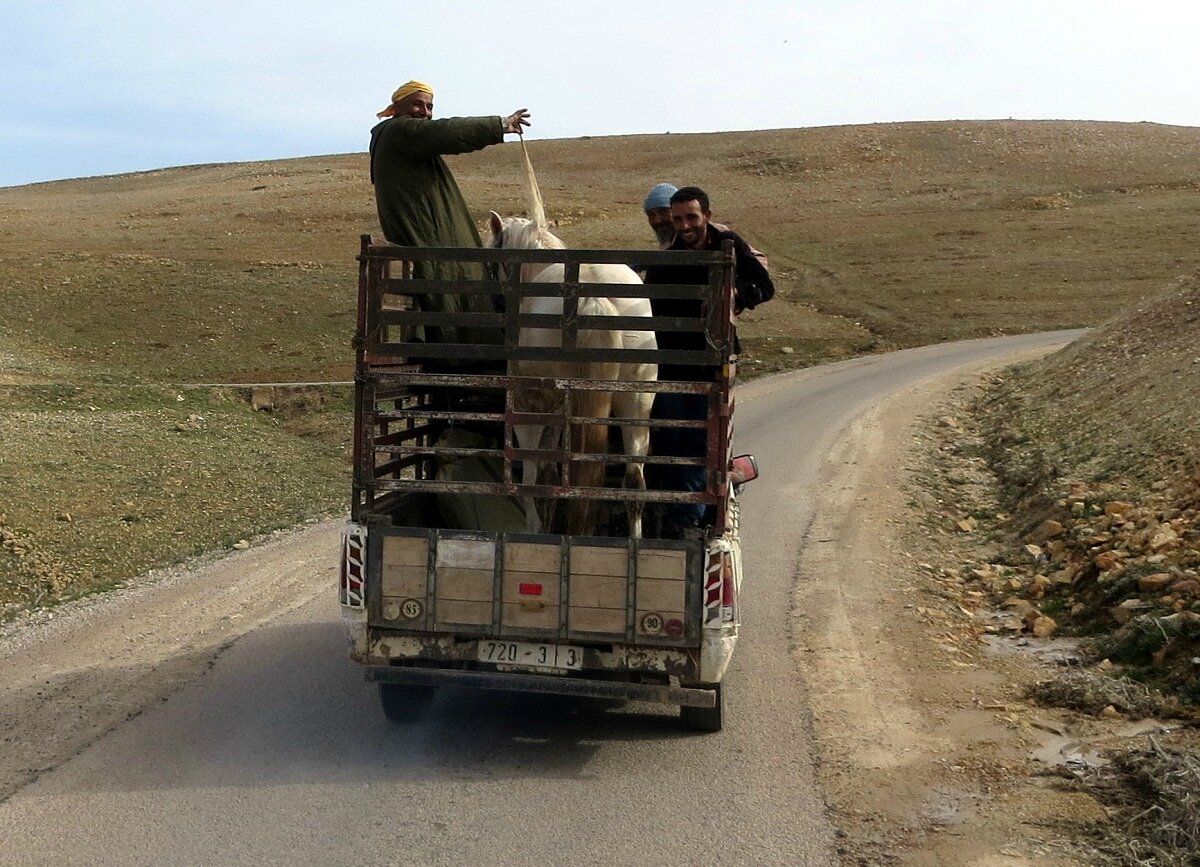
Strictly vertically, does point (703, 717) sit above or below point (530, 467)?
below

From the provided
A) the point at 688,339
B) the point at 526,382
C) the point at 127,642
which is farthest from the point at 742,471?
the point at 127,642

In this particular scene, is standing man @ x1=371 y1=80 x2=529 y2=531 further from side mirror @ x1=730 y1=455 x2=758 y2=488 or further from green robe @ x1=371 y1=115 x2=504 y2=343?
side mirror @ x1=730 y1=455 x2=758 y2=488

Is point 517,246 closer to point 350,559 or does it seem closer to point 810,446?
point 350,559

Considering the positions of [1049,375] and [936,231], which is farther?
[936,231]

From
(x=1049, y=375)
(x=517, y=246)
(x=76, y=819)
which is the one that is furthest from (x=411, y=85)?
(x=1049, y=375)

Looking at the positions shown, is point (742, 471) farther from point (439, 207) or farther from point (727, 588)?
point (439, 207)

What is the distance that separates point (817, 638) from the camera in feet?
25.3

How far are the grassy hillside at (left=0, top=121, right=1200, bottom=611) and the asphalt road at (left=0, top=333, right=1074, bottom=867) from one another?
3356mm

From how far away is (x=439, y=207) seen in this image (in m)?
6.39

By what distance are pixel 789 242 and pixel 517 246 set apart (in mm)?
39755

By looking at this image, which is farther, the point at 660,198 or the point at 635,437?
the point at 660,198

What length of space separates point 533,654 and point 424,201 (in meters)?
2.45

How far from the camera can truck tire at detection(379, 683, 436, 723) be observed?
5926 mm

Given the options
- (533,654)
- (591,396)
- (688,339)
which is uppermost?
(688,339)
